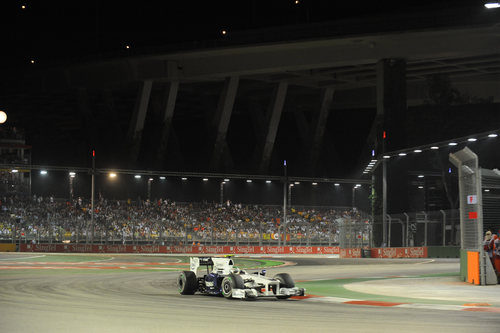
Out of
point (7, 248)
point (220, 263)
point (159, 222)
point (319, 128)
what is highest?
point (319, 128)

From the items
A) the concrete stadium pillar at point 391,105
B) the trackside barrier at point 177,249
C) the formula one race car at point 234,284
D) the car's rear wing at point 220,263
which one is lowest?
the trackside barrier at point 177,249

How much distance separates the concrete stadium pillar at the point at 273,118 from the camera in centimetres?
6406

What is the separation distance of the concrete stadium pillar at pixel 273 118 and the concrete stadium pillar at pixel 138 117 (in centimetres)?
1090

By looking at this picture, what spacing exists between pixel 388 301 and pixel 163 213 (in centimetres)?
4573

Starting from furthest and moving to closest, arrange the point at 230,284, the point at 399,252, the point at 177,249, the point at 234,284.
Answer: the point at 177,249 → the point at 399,252 → the point at 230,284 → the point at 234,284

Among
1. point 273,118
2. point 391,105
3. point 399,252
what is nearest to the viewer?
point 399,252

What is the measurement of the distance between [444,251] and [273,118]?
A: 26.3 metres

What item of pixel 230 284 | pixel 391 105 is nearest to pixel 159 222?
pixel 391 105

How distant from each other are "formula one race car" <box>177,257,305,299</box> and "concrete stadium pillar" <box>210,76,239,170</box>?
4323 centimetres

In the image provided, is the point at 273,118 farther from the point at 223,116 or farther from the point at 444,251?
the point at 444,251

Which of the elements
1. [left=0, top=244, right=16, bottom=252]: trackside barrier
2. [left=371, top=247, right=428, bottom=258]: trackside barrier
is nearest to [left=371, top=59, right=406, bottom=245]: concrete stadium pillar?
[left=371, top=247, right=428, bottom=258]: trackside barrier

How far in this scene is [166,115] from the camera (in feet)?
209

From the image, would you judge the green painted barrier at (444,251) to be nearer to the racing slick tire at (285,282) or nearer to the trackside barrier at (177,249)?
the trackside barrier at (177,249)

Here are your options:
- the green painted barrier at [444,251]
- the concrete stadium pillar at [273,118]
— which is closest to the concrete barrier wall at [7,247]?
the concrete stadium pillar at [273,118]
